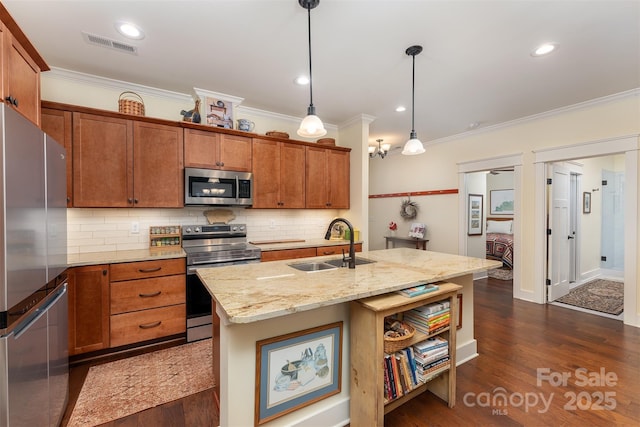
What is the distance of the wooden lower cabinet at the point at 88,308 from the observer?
2320 millimetres

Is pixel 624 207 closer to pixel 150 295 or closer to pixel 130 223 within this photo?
pixel 150 295

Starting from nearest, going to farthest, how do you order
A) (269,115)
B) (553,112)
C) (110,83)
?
(110,83) < (553,112) < (269,115)

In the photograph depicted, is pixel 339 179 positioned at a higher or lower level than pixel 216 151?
lower

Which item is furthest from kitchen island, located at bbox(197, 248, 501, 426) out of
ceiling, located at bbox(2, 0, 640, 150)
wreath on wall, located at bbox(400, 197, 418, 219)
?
wreath on wall, located at bbox(400, 197, 418, 219)

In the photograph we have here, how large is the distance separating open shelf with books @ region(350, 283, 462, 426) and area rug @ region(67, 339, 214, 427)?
4.12 ft

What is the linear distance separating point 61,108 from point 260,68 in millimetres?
1839

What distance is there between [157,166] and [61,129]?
798 mm

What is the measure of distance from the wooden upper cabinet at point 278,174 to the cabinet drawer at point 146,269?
1137 mm

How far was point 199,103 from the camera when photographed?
10.7ft

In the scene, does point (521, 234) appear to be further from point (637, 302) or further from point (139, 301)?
point (139, 301)

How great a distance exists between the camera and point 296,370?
1507mm

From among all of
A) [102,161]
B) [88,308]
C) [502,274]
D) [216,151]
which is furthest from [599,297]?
[102,161]

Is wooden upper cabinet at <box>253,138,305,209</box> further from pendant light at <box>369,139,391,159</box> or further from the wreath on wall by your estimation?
the wreath on wall

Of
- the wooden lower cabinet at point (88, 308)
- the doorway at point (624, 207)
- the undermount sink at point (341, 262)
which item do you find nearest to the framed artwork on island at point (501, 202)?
the doorway at point (624, 207)
